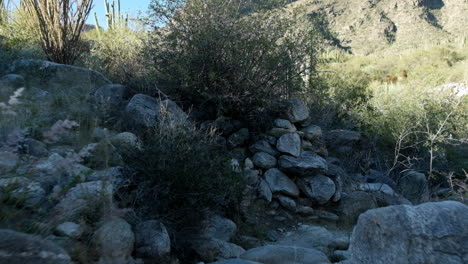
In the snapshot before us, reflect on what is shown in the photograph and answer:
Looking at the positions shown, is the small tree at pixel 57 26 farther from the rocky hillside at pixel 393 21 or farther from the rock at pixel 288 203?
the rocky hillside at pixel 393 21

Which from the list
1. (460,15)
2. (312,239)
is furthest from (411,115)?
(460,15)

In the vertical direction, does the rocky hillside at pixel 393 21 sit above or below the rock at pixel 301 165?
above

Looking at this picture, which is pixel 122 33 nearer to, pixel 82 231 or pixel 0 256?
pixel 82 231

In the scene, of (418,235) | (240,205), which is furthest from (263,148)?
(418,235)

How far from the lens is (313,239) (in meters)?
4.82

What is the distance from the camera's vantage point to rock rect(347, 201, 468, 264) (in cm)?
233

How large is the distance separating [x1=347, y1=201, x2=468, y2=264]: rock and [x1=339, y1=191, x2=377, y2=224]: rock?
3044 mm

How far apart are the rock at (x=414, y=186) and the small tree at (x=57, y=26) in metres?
6.27

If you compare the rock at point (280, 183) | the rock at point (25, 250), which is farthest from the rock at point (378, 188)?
the rock at point (25, 250)

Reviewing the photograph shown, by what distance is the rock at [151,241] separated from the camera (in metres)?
3.06

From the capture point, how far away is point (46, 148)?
12.8 ft

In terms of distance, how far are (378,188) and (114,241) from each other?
4707 millimetres

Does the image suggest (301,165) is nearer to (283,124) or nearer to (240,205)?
(283,124)

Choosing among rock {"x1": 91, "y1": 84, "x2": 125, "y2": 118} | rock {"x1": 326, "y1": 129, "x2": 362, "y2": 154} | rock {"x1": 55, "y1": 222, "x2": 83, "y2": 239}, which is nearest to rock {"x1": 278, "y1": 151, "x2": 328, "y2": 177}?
rock {"x1": 326, "y1": 129, "x2": 362, "y2": 154}
